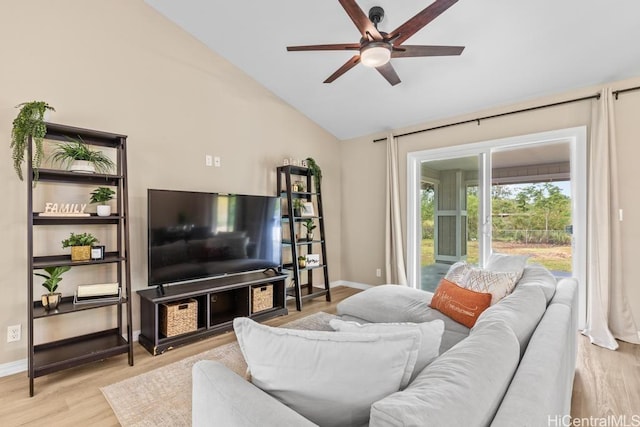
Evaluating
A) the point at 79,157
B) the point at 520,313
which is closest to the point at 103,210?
the point at 79,157

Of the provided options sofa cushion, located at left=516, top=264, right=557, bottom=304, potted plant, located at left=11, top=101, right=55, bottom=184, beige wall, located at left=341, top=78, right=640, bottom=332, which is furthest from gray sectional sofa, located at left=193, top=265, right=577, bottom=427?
beige wall, located at left=341, top=78, right=640, bottom=332

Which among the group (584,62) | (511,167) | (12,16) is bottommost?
(511,167)

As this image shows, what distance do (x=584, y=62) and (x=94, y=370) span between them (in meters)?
5.09

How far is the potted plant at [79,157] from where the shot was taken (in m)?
2.51

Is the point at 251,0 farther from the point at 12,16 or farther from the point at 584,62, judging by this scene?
the point at 584,62

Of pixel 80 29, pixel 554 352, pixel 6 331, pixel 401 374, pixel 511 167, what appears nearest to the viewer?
pixel 401 374

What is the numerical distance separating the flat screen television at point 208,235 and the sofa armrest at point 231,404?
7.14ft

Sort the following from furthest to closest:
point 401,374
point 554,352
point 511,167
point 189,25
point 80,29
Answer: point 511,167, point 189,25, point 80,29, point 554,352, point 401,374

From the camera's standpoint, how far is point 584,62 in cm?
296

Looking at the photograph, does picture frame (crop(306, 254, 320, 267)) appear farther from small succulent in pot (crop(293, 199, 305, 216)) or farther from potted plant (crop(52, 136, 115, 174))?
potted plant (crop(52, 136, 115, 174))

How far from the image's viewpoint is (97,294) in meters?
2.58

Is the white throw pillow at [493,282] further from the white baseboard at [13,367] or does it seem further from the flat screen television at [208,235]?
the white baseboard at [13,367]

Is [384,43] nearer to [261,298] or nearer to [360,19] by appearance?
[360,19]

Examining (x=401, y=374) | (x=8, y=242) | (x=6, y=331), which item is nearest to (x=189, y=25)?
(x=8, y=242)
